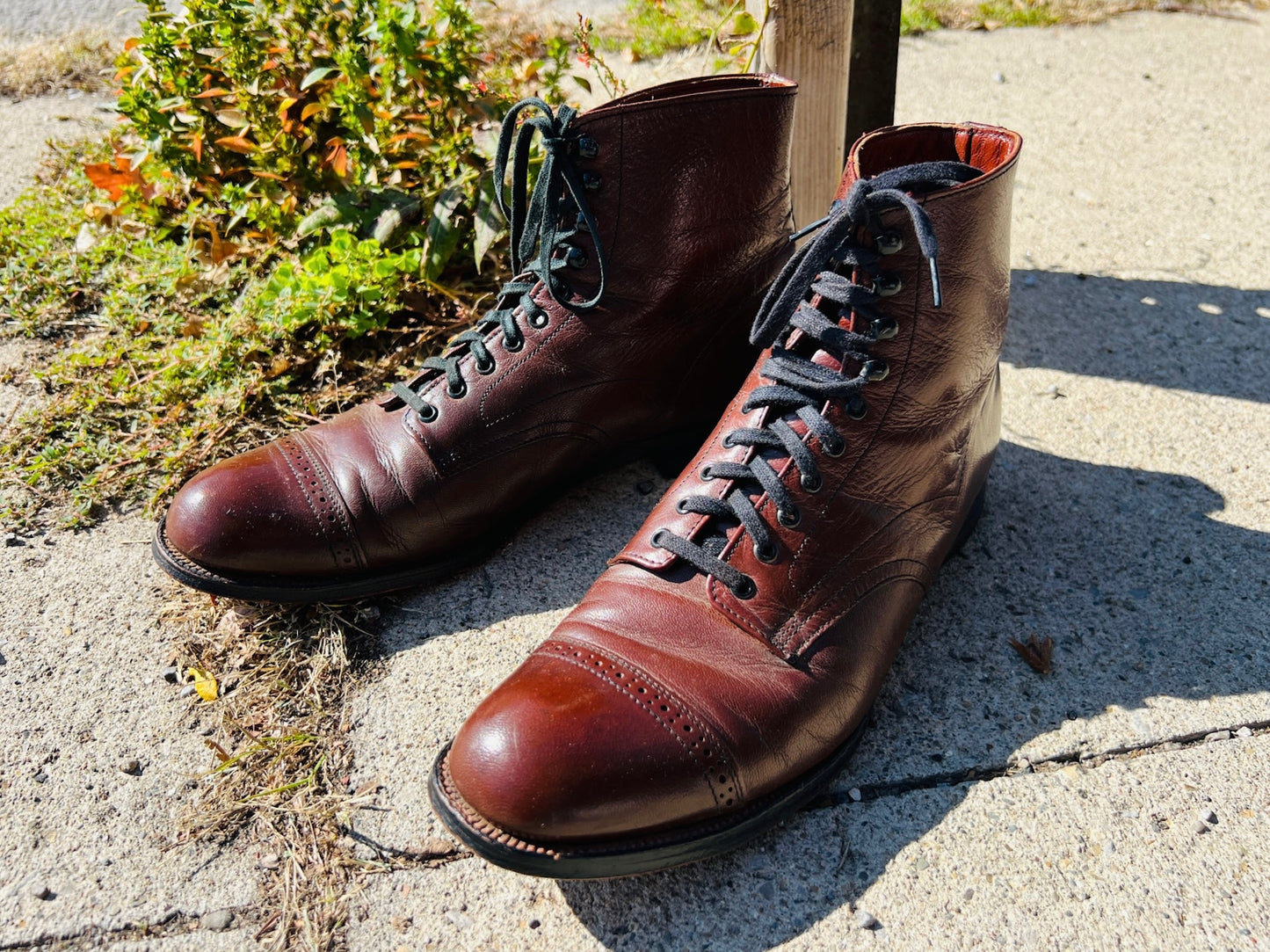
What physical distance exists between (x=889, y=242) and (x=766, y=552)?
1.62ft

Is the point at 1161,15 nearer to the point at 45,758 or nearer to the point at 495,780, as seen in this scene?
the point at 495,780

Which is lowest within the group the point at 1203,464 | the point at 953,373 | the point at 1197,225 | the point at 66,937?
the point at 66,937

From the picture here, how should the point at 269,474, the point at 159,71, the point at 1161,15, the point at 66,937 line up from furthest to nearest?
1. the point at 1161,15
2. the point at 159,71
3. the point at 269,474
4. the point at 66,937

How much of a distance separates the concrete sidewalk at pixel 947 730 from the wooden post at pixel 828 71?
68 centimetres

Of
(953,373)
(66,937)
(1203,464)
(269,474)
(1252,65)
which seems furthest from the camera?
(1252,65)

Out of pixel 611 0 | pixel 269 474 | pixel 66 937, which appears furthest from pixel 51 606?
pixel 611 0

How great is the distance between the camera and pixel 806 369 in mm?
1534

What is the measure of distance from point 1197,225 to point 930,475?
206cm

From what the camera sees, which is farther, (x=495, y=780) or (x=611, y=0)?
(x=611, y=0)

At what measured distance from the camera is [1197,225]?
121 inches

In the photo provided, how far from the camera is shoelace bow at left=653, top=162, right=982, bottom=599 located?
1466mm

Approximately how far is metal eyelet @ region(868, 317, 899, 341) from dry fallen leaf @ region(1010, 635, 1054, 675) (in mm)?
644

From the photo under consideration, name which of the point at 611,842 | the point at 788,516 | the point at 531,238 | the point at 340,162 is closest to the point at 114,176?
the point at 340,162

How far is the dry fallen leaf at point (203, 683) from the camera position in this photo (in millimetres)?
1730
